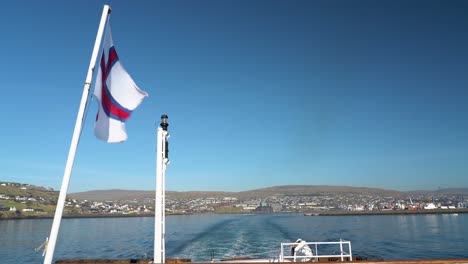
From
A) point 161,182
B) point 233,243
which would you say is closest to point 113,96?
point 161,182

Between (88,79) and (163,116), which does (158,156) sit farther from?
(88,79)

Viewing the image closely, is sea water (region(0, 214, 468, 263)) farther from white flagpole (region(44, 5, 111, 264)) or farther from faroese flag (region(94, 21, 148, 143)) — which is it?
white flagpole (region(44, 5, 111, 264))

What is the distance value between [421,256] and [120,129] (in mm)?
55430

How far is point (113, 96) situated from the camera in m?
8.07

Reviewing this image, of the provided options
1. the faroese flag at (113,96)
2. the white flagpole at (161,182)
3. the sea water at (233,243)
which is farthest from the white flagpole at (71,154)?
the sea water at (233,243)

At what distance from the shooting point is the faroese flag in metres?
7.83

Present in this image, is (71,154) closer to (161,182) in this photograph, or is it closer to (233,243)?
(161,182)

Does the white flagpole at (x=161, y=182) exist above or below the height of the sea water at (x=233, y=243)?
above

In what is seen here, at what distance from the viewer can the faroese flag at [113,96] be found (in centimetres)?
783

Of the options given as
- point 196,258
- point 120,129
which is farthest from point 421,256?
point 120,129

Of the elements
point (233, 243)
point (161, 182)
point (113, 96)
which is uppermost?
point (113, 96)

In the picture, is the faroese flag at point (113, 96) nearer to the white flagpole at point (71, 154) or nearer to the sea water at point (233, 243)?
the white flagpole at point (71, 154)

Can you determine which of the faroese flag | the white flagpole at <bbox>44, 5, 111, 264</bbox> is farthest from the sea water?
the white flagpole at <bbox>44, 5, 111, 264</bbox>

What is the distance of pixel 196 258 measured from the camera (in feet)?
144
